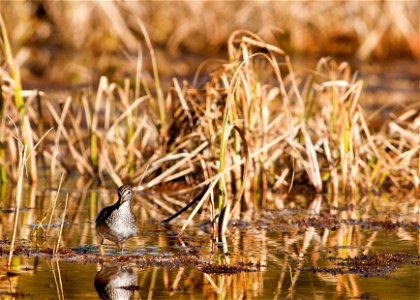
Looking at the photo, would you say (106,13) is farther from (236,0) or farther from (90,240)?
(90,240)

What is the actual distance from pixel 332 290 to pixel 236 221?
7.43 feet

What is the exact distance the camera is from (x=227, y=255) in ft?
21.9

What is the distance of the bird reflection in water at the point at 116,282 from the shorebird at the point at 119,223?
1.39 feet

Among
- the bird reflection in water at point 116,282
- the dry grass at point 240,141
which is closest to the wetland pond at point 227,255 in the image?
the bird reflection in water at point 116,282

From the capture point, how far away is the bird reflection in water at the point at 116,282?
5.56m

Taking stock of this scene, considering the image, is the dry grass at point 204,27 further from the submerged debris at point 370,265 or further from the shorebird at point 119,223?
the submerged debris at point 370,265

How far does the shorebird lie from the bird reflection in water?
0.42 m

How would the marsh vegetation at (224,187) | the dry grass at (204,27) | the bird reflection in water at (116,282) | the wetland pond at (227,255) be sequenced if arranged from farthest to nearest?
1. the dry grass at (204,27)
2. the marsh vegetation at (224,187)
3. the wetland pond at (227,255)
4. the bird reflection in water at (116,282)

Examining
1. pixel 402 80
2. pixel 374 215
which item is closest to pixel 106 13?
pixel 402 80

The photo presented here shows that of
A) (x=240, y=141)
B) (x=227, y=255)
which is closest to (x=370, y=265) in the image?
(x=227, y=255)

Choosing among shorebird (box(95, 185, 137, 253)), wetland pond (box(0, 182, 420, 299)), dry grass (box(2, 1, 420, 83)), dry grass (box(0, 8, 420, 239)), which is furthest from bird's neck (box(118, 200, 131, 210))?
dry grass (box(2, 1, 420, 83))

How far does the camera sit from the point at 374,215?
27.9ft

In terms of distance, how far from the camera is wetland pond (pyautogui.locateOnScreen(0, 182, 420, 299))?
18.8 ft

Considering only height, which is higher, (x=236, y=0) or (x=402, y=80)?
(x=236, y=0)
